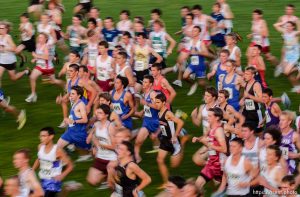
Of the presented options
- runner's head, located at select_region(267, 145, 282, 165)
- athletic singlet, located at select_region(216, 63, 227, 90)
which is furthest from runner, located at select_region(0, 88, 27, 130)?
runner's head, located at select_region(267, 145, 282, 165)

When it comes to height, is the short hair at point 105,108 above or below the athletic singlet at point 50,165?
above

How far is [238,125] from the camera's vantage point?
38.7 feet

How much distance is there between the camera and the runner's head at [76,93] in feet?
39.8

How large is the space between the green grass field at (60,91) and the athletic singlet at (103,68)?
53.9 inches

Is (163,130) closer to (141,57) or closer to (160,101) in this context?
(160,101)

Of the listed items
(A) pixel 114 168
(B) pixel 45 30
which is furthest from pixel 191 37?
(A) pixel 114 168

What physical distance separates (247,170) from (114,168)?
5.91 feet

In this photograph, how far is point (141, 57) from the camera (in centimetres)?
1511

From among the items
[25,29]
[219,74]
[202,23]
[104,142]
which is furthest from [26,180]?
[202,23]

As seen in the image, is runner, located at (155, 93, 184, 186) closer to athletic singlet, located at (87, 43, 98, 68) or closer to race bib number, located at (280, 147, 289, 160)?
race bib number, located at (280, 147, 289, 160)

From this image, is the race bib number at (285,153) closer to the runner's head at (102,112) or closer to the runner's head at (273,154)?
the runner's head at (273,154)

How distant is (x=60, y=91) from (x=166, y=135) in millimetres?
5629

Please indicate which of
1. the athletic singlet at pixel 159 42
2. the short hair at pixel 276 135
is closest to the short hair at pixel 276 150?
the short hair at pixel 276 135

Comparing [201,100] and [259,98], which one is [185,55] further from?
[259,98]
